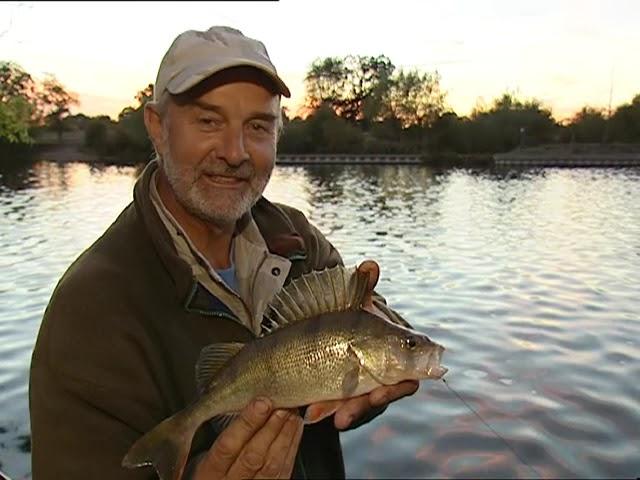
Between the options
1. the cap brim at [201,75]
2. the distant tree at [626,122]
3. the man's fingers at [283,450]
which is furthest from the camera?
the distant tree at [626,122]

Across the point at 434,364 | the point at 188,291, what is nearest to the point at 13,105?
the point at 188,291

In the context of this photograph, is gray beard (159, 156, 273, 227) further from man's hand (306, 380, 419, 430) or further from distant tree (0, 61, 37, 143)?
distant tree (0, 61, 37, 143)

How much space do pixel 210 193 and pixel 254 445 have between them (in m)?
1.06

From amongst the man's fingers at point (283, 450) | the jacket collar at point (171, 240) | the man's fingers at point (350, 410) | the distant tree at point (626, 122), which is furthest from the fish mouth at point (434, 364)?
the distant tree at point (626, 122)

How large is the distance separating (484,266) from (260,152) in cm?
1199

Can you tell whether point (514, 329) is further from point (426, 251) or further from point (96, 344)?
point (96, 344)

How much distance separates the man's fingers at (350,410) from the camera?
2.29 meters

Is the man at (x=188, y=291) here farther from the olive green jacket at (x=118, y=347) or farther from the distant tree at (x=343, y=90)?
the distant tree at (x=343, y=90)

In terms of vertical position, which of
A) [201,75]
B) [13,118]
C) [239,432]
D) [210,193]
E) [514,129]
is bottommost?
[239,432]

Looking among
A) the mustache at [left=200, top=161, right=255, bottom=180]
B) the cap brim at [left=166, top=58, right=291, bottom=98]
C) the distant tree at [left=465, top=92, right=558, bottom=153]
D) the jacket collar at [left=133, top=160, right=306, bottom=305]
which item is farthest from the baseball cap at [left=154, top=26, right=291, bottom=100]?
the distant tree at [left=465, top=92, right=558, bottom=153]

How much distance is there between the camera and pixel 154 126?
297 centimetres

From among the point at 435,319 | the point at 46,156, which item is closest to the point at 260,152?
the point at 435,319

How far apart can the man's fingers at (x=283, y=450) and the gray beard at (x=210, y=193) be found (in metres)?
0.94

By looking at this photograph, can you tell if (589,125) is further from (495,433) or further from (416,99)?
(416,99)
